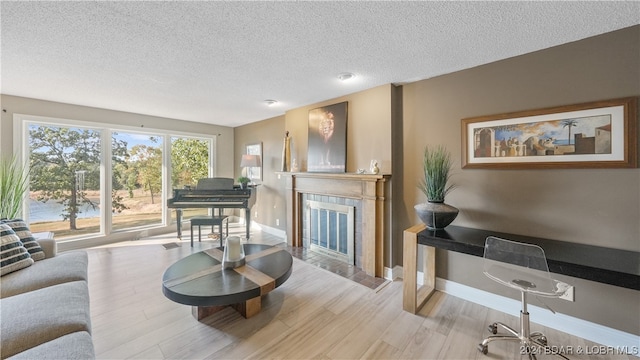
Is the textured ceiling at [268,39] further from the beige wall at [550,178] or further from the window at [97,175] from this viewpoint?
the window at [97,175]

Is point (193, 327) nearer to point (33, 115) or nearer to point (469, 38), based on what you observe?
point (469, 38)

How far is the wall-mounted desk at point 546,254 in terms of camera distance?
147cm

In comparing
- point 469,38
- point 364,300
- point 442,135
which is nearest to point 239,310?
point 364,300

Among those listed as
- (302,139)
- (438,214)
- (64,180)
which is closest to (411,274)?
(438,214)

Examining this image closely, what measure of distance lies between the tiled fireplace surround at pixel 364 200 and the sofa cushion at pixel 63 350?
99.2 inches

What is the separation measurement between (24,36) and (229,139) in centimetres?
400

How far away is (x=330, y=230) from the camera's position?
354 cm

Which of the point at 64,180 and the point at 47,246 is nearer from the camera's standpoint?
the point at 47,246

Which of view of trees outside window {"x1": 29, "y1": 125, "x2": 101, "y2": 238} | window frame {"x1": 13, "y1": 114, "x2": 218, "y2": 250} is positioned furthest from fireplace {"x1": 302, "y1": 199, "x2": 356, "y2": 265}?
view of trees outside window {"x1": 29, "y1": 125, "x2": 101, "y2": 238}

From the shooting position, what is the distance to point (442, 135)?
104 inches

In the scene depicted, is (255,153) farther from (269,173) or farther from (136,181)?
(136,181)

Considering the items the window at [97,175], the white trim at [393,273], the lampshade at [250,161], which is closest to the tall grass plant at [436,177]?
the white trim at [393,273]

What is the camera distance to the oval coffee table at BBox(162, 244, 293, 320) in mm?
1800

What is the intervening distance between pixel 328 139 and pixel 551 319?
2.98 m
